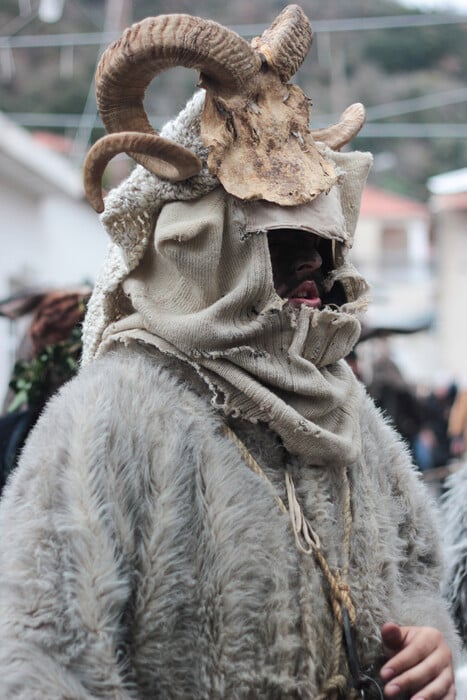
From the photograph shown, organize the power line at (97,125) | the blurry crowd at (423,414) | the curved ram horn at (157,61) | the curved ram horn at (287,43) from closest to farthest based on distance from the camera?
the curved ram horn at (157,61) < the curved ram horn at (287,43) < the blurry crowd at (423,414) < the power line at (97,125)

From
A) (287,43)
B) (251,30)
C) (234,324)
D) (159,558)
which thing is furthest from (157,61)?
(251,30)

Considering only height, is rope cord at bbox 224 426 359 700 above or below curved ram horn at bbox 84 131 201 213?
below

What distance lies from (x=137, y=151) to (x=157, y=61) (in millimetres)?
198

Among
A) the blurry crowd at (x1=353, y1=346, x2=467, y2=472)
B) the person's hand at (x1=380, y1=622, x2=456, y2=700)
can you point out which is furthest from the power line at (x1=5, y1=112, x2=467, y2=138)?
the person's hand at (x1=380, y1=622, x2=456, y2=700)

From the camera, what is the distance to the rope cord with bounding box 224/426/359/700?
2.05 meters

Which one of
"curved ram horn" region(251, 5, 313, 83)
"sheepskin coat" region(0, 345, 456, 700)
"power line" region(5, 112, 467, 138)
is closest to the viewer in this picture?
"sheepskin coat" region(0, 345, 456, 700)

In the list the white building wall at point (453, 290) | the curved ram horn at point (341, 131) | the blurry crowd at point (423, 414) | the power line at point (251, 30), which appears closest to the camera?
the curved ram horn at point (341, 131)

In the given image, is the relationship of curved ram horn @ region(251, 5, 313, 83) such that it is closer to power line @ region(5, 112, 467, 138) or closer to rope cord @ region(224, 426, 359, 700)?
rope cord @ region(224, 426, 359, 700)

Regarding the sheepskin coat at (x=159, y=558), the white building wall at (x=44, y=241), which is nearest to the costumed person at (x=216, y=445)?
the sheepskin coat at (x=159, y=558)

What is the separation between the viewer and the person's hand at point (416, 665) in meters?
2.04

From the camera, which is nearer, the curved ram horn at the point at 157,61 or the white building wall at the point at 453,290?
the curved ram horn at the point at 157,61

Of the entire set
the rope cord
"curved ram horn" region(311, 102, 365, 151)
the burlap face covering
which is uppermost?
"curved ram horn" region(311, 102, 365, 151)

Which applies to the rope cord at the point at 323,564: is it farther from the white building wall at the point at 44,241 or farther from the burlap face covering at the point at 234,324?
the white building wall at the point at 44,241

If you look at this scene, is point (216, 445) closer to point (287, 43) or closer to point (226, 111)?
point (226, 111)
